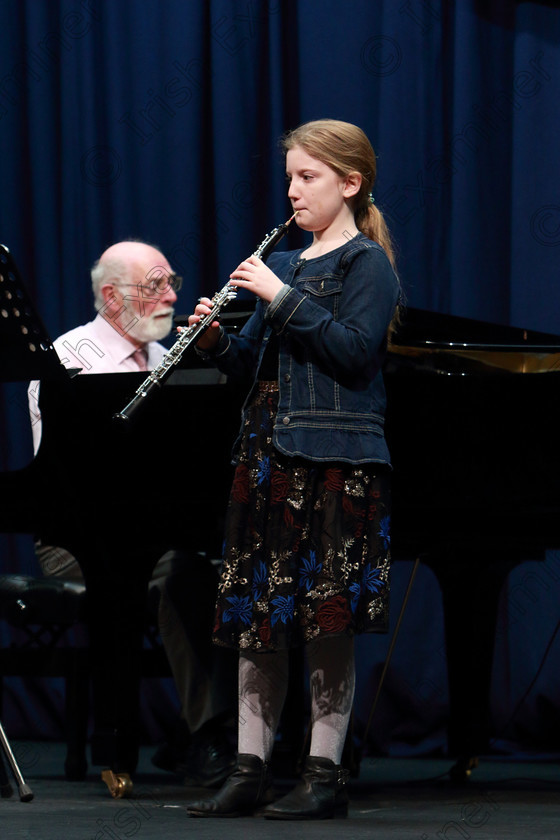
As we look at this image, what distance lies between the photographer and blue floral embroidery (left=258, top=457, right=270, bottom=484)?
2.08 m

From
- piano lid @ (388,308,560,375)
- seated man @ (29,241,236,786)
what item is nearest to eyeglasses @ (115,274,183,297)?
seated man @ (29,241,236,786)

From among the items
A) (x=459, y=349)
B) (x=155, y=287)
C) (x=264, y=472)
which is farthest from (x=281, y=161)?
(x=264, y=472)

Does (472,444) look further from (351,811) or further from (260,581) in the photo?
(351,811)

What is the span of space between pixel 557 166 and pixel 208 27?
1289 mm

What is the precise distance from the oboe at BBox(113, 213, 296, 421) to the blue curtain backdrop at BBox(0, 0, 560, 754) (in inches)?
63.0

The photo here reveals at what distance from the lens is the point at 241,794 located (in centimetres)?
200

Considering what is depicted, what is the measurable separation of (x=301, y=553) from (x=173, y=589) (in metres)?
0.68

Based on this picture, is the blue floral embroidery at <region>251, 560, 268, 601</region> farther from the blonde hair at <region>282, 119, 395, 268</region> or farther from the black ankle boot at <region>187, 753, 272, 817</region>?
the blonde hair at <region>282, 119, 395, 268</region>

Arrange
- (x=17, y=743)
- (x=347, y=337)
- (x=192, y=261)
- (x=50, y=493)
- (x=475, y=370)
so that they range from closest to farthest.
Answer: (x=347, y=337), (x=50, y=493), (x=475, y=370), (x=17, y=743), (x=192, y=261)

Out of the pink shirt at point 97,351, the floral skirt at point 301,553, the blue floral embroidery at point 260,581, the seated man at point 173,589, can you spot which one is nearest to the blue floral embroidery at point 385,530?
the floral skirt at point 301,553

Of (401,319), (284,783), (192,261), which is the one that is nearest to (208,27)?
(192,261)

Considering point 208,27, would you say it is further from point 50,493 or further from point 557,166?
point 50,493

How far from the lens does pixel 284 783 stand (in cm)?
270

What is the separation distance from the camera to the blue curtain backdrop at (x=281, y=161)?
361 cm
